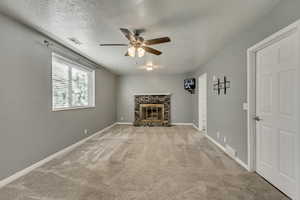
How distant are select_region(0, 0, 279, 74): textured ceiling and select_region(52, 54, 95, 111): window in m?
0.68

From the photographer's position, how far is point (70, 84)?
12.9ft

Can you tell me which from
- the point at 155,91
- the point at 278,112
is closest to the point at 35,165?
the point at 278,112

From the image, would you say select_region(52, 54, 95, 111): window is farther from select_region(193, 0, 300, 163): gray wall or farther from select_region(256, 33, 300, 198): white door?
select_region(256, 33, 300, 198): white door

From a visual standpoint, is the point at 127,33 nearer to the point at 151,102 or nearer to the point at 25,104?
the point at 25,104

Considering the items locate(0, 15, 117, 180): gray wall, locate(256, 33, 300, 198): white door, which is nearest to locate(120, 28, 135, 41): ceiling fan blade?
locate(0, 15, 117, 180): gray wall

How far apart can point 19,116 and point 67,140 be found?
1393 mm

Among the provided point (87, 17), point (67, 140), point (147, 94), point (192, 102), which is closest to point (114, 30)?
point (87, 17)

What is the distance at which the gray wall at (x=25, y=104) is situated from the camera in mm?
2193

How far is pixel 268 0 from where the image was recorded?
1859mm

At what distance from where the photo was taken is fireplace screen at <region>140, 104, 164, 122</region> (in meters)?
7.30

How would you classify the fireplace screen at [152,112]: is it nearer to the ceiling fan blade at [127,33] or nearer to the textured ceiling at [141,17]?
the textured ceiling at [141,17]

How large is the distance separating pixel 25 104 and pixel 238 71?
3.78 m

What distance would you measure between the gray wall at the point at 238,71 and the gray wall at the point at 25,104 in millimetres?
3662

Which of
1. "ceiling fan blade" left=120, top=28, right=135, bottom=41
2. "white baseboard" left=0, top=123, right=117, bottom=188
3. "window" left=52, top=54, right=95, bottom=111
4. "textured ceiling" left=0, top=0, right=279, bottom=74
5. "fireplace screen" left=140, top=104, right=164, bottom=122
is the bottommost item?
"white baseboard" left=0, top=123, right=117, bottom=188
